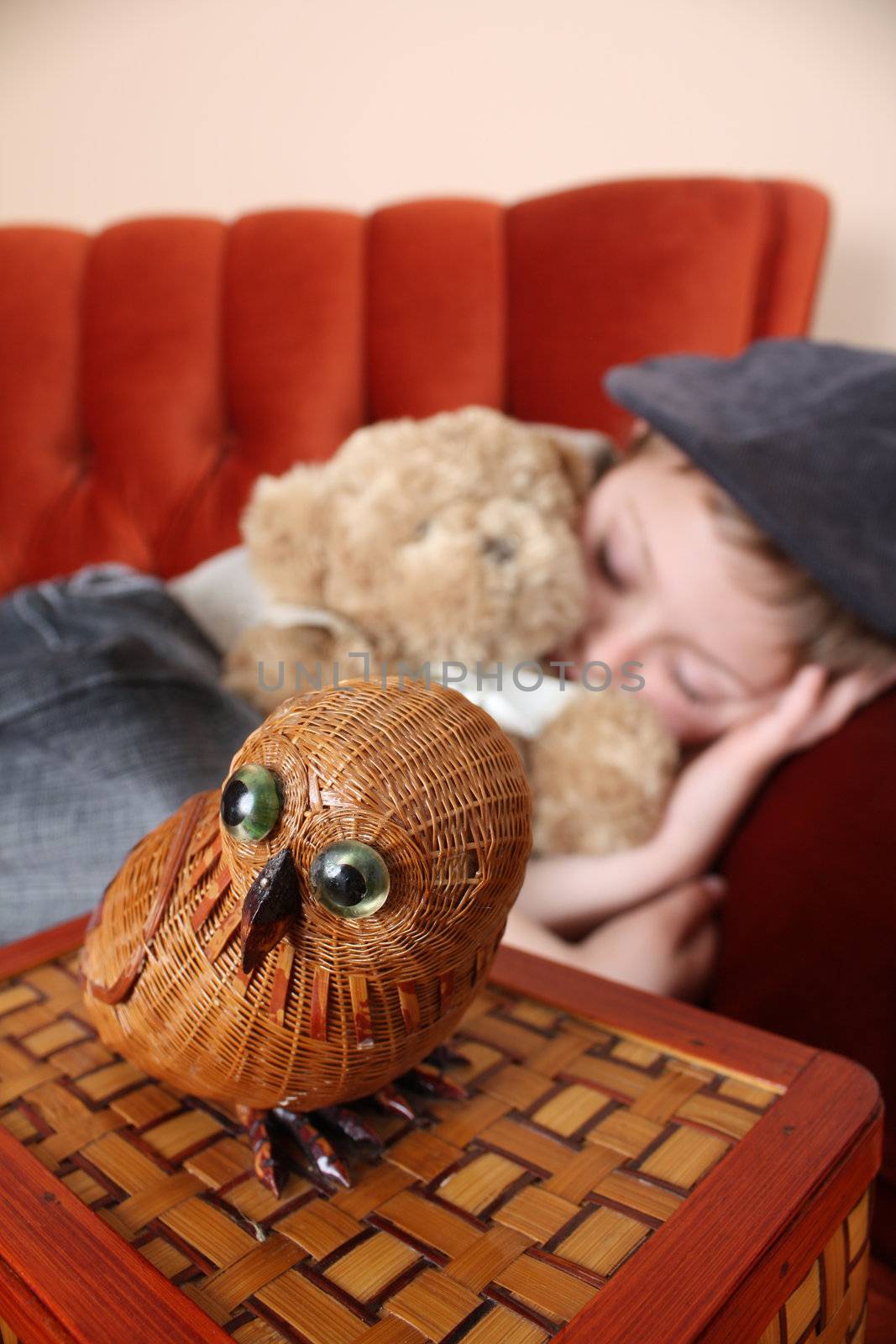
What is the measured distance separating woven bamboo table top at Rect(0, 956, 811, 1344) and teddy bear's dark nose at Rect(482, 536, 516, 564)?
37cm

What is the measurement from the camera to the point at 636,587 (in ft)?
2.89

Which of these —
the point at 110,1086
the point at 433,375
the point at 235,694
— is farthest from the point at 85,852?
the point at 433,375

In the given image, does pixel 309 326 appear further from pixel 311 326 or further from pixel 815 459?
pixel 815 459

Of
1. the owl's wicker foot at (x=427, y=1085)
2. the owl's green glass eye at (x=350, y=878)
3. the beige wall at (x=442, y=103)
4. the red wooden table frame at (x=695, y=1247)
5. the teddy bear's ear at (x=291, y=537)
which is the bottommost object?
the owl's wicker foot at (x=427, y=1085)

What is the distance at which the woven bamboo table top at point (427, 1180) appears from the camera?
1.14 ft

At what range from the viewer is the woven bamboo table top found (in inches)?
13.7

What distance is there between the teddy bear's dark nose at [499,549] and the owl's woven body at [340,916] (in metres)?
0.40

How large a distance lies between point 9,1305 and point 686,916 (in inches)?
22.2

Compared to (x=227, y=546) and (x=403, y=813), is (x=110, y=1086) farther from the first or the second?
(x=227, y=546)

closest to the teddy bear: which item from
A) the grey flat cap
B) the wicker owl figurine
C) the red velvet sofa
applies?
the grey flat cap

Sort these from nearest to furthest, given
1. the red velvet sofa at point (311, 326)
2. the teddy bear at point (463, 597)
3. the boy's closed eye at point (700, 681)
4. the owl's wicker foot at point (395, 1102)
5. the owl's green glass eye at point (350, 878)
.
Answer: the owl's green glass eye at point (350, 878)
the owl's wicker foot at point (395, 1102)
the teddy bear at point (463, 597)
the boy's closed eye at point (700, 681)
the red velvet sofa at point (311, 326)

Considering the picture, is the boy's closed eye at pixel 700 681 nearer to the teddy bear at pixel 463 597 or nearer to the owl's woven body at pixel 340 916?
the teddy bear at pixel 463 597

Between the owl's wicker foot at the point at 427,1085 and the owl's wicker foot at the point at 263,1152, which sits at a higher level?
the owl's wicker foot at the point at 263,1152

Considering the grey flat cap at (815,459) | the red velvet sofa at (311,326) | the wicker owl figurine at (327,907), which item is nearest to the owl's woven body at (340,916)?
the wicker owl figurine at (327,907)
